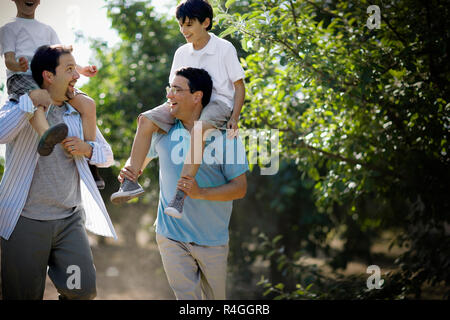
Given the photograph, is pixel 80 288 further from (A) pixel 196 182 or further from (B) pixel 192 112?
(B) pixel 192 112

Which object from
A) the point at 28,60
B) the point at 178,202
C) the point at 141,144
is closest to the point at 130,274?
the point at 141,144

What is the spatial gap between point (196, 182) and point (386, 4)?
2.52 metres

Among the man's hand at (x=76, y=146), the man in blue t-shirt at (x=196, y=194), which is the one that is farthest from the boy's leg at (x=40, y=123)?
the man in blue t-shirt at (x=196, y=194)

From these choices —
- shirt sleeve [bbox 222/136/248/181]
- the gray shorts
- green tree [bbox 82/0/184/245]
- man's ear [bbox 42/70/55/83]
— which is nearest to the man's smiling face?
man's ear [bbox 42/70/55/83]

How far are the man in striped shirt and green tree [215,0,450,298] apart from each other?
51.1 inches

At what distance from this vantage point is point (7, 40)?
122 inches

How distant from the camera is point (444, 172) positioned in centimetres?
454

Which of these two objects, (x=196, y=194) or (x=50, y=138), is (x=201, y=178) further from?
(x=50, y=138)

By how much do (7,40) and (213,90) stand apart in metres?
1.27

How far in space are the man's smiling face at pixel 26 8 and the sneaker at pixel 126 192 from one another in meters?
1.20

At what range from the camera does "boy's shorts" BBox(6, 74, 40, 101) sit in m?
2.90

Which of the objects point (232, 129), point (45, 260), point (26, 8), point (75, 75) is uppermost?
point (26, 8)

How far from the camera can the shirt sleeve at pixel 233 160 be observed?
3.09 meters

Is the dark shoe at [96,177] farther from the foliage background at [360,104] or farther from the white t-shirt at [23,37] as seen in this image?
the foliage background at [360,104]
